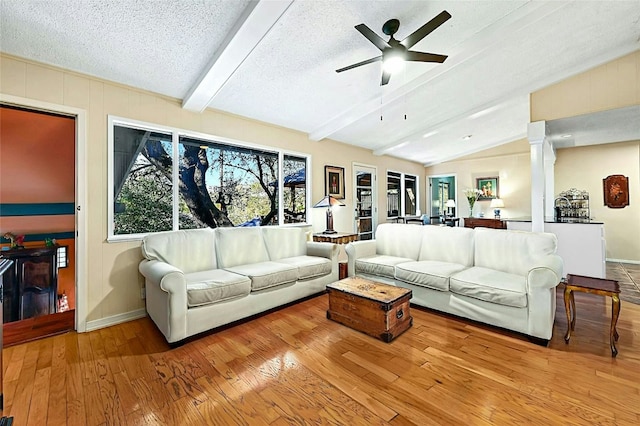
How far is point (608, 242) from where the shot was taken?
5688 mm

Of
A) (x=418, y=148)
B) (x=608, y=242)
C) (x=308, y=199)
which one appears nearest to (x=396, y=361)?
(x=308, y=199)

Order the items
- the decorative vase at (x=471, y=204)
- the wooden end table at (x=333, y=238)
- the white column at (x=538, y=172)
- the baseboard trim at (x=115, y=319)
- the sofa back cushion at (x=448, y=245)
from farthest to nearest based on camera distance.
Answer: the decorative vase at (x=471, y=204) → the wooden end table at (x=333, y=238) → the white column at (x=538, y=172) → the sofa back cushion at (x=448, y=245) → the baseboard trim at (x=115, y=319)

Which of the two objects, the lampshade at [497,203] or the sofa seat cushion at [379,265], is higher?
the lampshade at [497,203]

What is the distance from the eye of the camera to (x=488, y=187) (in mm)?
7324

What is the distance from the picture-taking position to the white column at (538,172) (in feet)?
13.5

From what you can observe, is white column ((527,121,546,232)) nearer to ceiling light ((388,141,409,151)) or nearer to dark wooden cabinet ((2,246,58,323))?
ceiling light ((388,141,409,151))

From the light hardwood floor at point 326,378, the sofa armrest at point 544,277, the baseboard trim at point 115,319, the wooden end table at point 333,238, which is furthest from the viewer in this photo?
the wooden end table at point 333,238

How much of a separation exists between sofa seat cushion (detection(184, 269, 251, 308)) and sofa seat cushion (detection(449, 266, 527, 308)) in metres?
2.16

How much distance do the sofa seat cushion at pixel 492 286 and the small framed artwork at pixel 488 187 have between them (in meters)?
5.17

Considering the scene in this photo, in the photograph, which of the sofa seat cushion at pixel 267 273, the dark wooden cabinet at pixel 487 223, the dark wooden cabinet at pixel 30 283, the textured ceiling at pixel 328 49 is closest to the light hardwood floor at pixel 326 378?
the sofa seat cushion at pixel 267 273

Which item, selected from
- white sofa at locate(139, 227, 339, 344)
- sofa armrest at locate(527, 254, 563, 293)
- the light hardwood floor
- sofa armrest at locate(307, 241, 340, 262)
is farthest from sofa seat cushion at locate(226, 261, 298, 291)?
sofa armrest at locate(527, 254, 563, 293)

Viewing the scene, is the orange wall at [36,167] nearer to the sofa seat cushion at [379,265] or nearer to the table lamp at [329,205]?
the table lamp at [329,205]

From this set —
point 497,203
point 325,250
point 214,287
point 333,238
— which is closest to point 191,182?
point 214,287

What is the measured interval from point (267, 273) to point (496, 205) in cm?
665
